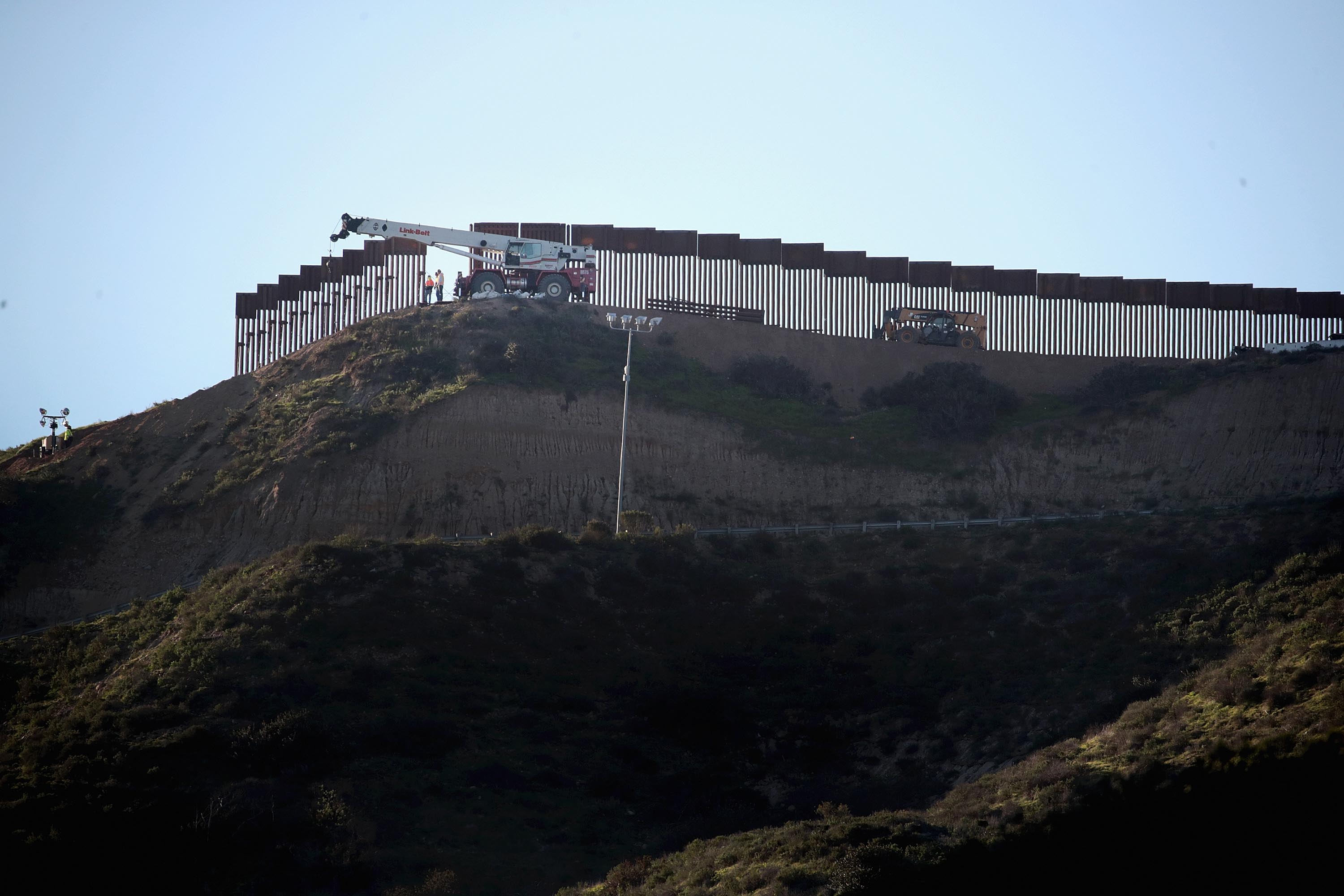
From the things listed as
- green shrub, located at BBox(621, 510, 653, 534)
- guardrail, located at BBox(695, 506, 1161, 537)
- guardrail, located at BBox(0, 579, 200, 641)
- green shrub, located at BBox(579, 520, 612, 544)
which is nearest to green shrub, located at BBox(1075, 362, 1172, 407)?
guardrail, located at BBox(695, 506, 1161, 537)

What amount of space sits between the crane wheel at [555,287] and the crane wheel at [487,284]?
190cm

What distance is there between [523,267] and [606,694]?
83.5 feet

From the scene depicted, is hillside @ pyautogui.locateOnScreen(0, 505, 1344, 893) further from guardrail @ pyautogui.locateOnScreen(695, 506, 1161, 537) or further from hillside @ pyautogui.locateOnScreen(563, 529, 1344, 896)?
guardrail @ pyautogui.locateOnScreen(695, 506, 1161, 537)

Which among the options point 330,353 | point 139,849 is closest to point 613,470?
point 330,353

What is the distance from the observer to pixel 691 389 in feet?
160

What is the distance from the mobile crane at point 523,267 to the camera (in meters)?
50.5

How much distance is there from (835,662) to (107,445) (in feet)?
97.1

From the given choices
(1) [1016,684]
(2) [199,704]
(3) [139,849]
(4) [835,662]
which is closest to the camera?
(3) [139,849]

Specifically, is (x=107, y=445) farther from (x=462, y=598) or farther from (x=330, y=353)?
(x=462, y=598)

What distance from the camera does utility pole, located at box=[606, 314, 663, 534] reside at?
38.5m

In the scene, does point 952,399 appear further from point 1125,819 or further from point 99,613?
point 99,613

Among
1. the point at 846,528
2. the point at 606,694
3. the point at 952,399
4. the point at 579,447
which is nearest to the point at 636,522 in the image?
the point at 579,447

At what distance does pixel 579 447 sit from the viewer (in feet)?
148

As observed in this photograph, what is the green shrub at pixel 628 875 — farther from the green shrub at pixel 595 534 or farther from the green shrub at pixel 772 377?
the green shrub at pixel 772 377
